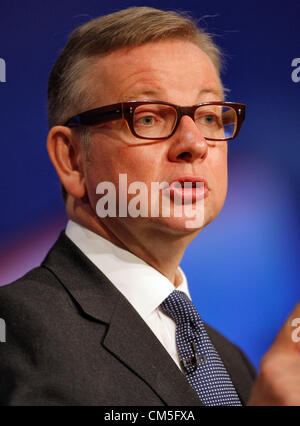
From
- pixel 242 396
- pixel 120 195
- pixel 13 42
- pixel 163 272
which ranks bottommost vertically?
pixel 242 396

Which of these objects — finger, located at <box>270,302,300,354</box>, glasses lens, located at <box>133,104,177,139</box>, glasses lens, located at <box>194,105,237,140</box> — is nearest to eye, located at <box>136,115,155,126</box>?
glasses lens, located at <box>133,104,177,139</box>

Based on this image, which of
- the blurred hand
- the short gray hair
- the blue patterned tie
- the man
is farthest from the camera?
the short gray hair

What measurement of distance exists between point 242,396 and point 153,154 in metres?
0.59

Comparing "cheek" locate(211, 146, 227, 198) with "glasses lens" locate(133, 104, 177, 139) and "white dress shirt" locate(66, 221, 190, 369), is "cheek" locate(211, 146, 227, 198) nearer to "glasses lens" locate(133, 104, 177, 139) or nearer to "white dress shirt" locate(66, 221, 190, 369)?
"glasses lens" locate(133, 104, 177, 139)

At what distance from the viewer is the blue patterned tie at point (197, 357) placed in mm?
1105

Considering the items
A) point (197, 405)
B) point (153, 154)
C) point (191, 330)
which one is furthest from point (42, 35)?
point (197, 405)

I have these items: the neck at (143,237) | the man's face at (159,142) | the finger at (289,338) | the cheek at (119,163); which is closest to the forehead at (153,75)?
the man's face at (159,142)

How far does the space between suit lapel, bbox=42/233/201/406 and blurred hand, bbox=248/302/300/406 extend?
176mm

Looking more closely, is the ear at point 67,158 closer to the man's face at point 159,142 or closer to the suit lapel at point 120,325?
the man's face at point 159,142

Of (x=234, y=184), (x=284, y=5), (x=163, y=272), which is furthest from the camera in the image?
(x=234, y=184)

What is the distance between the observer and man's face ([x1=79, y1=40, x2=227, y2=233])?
1.16m

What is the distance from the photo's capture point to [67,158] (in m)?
1.30
